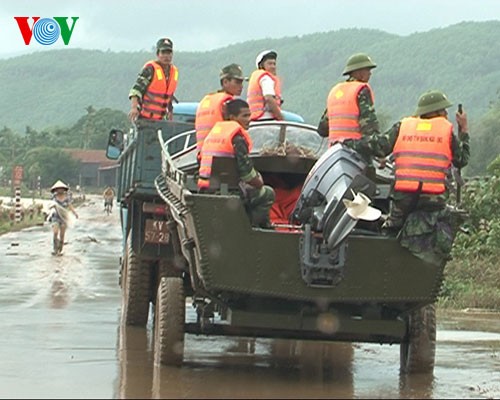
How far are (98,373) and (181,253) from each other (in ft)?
4.78

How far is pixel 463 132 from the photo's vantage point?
31.0 ft

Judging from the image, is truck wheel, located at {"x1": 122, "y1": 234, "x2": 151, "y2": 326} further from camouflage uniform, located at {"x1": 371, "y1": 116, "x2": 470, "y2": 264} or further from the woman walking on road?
Answer: the woman walking on road

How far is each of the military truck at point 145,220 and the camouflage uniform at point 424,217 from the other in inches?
88.7

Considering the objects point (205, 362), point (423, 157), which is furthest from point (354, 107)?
point (205, 362)

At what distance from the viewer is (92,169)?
118 meters

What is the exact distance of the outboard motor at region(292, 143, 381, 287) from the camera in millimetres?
8758

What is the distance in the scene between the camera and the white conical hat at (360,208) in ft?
28.5

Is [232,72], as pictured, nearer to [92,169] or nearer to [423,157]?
[423,157]

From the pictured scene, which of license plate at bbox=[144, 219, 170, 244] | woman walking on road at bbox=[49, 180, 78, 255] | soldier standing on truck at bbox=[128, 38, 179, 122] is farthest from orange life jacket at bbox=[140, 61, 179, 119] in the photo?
woman walking on road at bbox=[49, 180, 78, 255]

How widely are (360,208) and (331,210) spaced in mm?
214

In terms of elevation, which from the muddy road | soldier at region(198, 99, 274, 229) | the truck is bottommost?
the muddy road

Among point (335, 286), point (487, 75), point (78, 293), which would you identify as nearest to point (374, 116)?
point (335, 286)

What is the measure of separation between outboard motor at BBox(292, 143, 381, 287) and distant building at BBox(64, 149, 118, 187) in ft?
347

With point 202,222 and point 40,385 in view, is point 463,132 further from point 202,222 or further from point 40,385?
point 40,385
